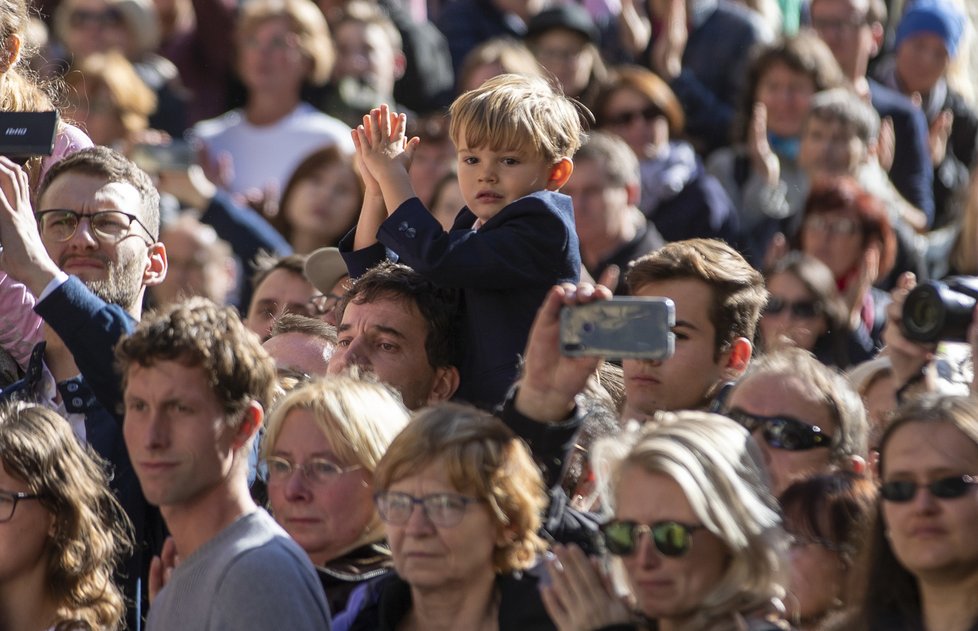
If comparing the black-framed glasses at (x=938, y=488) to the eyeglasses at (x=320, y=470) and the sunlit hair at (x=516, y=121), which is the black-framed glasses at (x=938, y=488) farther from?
the sunlit hair at (x=516, y=121)

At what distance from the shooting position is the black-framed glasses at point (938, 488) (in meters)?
3.89

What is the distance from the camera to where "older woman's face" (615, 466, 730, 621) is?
3.68 meters

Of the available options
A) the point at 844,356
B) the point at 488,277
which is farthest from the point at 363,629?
the point at 844,356

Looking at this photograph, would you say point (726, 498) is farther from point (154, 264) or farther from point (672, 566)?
point (154, 264)

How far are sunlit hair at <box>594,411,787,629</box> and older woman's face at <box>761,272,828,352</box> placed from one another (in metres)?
3.51

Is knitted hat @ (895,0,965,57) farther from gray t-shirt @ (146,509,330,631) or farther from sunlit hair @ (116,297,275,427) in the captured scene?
gray t-shirt @ (146,509,330,631)

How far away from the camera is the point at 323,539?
448 centimetres

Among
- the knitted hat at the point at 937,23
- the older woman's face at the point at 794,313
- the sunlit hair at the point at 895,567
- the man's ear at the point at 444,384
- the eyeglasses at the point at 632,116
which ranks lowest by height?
the knitted hat at the point at 937,23

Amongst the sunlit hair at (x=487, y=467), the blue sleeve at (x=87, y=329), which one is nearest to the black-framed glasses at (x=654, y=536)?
the sunlit hair at (x=487, y=467)

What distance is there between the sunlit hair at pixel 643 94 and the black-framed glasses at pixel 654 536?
17.9ft

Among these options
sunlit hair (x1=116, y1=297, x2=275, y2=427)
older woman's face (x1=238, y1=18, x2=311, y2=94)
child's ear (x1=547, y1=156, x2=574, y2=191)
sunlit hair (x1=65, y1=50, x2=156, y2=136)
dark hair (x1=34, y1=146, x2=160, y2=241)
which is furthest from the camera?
older woman's face (x1=238, y1=18, x2=311, y2=94)

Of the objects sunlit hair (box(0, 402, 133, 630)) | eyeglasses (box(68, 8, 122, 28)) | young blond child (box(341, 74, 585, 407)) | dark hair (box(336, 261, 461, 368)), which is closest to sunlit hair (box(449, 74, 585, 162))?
young blond child (box(341, 74, 585, 407))

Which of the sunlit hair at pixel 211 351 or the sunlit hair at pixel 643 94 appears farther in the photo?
the sunlit hair at pixel 643 94

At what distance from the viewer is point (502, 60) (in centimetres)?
914
